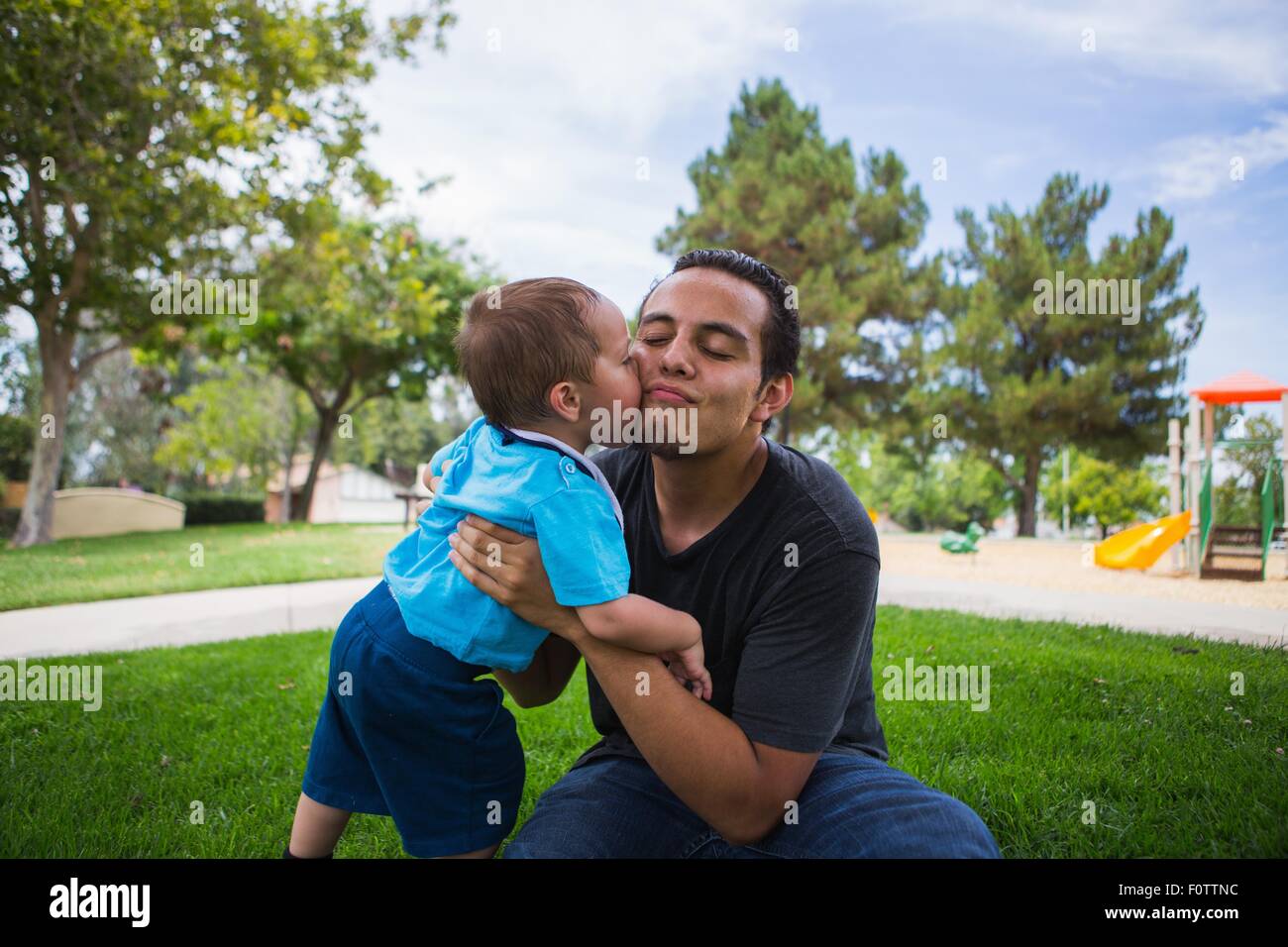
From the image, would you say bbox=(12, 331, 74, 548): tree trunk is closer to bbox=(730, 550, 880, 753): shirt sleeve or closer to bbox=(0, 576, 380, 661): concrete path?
bbox=(0, 576, 380, 661): concrete path

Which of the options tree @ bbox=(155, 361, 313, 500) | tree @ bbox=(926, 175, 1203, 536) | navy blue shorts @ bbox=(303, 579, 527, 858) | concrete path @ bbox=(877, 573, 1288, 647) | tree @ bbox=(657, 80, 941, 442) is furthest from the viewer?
tree @ bbox=(155, 361, 313, 500)

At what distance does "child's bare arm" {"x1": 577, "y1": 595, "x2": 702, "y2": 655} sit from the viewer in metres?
1.62

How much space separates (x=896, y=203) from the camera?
2020cm

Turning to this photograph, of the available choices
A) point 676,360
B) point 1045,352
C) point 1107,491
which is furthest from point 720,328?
point 1107,491

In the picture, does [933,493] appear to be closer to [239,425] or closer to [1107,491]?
[1107,491]

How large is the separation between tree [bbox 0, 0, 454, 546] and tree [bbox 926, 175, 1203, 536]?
11.9 metres

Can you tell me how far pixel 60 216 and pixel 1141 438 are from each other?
18511 millimetres

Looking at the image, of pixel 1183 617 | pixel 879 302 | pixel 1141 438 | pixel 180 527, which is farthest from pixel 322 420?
pixel 1183 617

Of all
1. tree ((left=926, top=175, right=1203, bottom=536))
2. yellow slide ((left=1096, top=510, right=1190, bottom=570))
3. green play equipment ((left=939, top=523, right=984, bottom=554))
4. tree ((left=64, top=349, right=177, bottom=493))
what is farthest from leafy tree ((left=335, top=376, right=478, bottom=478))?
yellow slide ((left=1096, top=510, right=1190, bottom=570))

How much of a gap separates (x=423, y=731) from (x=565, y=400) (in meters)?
0.79

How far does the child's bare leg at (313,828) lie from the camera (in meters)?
2.01

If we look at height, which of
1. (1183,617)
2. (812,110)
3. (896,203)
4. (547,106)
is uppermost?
(812,110)
